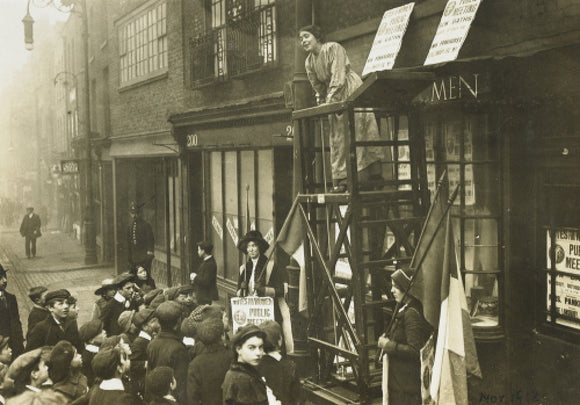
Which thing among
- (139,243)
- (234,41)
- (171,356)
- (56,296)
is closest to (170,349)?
(171,356)

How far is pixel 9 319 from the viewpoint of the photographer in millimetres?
7477

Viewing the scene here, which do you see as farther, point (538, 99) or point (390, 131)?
point (390, 131)

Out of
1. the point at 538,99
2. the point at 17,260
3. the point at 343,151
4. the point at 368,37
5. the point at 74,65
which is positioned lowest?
the point at 17,260

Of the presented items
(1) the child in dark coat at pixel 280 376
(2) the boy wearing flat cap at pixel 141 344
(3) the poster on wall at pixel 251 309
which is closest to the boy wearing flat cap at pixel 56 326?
(2) the boy wearing flat cap at pixel 141 344

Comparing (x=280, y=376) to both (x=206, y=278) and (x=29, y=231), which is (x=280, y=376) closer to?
(x=206, y=278)

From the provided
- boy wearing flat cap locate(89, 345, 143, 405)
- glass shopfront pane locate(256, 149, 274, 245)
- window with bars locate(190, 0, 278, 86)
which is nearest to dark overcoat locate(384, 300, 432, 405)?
boy wearing flat cap locate(89, 345, 143, 405)

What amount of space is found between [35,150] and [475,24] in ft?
144

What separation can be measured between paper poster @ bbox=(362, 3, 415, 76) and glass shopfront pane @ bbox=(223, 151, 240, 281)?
4.91 meters

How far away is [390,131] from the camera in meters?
8.00

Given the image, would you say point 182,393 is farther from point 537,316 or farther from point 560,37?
point 560,37

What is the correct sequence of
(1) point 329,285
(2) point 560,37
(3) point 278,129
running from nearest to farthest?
(2) point 560,37 → (1) point 329,285 → (3) point 278,129

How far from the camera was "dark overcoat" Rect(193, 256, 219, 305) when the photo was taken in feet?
31.6

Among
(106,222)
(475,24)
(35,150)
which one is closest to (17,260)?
(106,222)

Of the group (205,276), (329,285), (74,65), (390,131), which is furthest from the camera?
(74,65)
